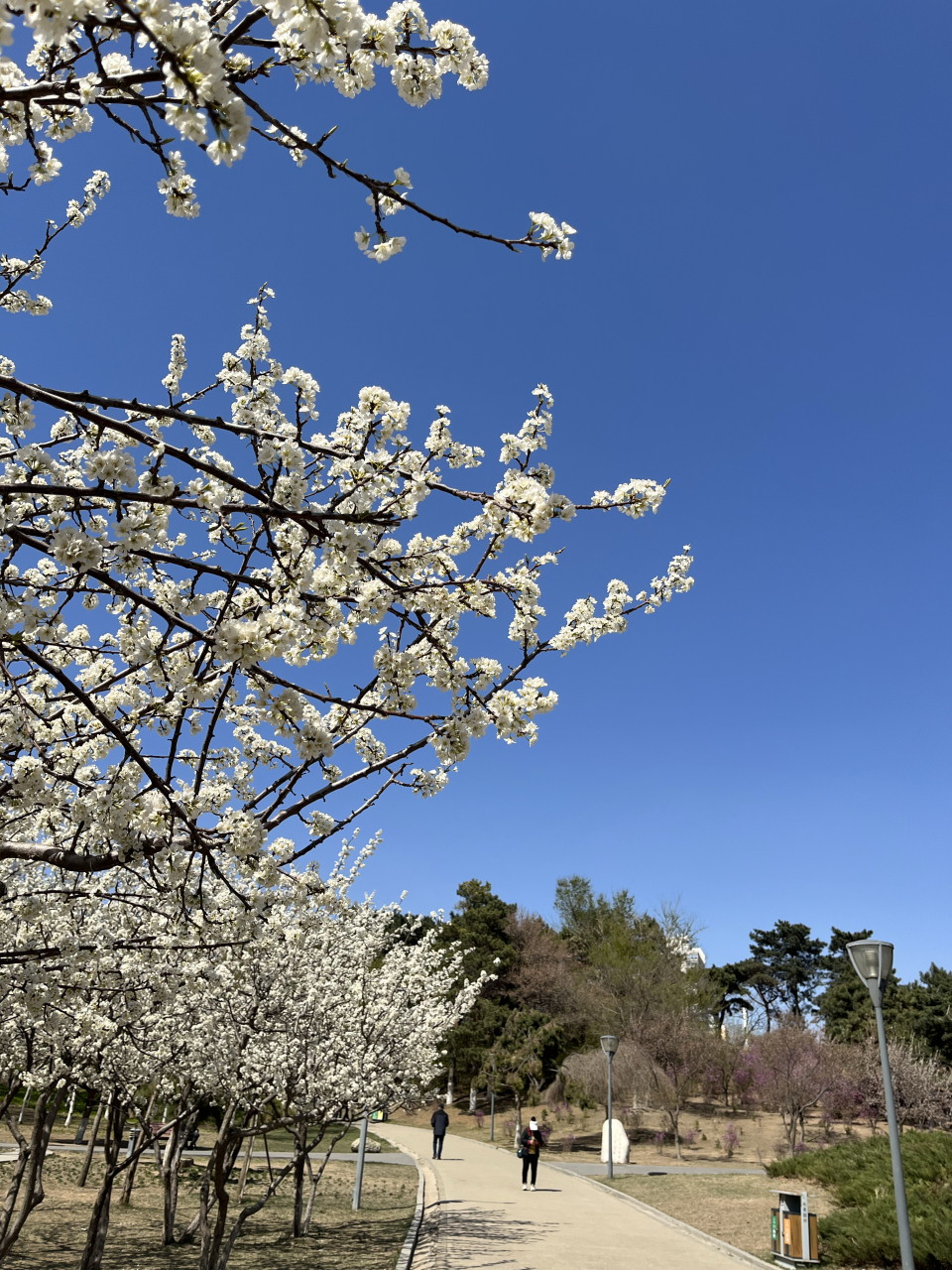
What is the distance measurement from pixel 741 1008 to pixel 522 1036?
33.9m

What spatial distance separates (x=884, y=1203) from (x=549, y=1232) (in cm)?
405

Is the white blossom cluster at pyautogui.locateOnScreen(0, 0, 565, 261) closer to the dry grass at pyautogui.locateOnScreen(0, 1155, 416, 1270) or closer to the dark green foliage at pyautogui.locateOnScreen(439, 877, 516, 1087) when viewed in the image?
the dry grass at pyautogui.locateOnScreen(0, 1155, 416, 1270)

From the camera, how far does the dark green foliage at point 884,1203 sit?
804 centimetres

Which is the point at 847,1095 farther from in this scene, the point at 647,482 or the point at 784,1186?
the point at 647,482

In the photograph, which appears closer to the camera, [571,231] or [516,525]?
[571,231]

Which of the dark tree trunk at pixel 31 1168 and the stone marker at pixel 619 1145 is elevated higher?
the dark tree trunk at pixel 31 1168

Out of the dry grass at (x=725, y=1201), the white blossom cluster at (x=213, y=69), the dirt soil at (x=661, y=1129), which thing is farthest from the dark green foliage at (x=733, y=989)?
the white blossom cluster at (x=213, y=69)

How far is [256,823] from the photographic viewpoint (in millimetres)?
3361

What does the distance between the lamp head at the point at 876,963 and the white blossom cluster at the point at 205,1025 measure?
4.65 meters

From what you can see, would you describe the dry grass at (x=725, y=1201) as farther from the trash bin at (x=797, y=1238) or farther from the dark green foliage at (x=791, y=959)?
the dark green foliage at (x=791, y=959)

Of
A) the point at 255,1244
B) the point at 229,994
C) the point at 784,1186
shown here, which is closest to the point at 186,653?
the point at 229,994

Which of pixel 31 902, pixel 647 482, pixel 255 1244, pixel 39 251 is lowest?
pixel 255 1244

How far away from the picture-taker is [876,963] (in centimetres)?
707

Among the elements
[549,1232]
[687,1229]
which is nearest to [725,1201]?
[687,1229]
